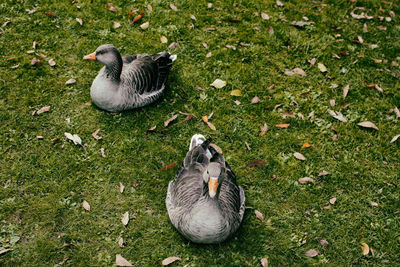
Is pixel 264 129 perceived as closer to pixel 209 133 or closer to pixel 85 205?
pixel 209 133

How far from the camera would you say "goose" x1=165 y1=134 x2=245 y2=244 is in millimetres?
3512

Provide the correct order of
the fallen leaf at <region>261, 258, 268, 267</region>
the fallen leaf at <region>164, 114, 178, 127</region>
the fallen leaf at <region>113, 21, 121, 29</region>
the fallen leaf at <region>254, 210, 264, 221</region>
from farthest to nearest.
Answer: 1. the fallen leaf at <region>113, 21, 121, 29</region>
2. the fallen leaf at <region>164, 114, 178, 127</region>
3. the fallen leaf at <region>254, 210, 264, 221</region>
4. the fallen leaf at <region>261, 258, 268, 267</region>

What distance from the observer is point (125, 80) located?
4895 millimetres

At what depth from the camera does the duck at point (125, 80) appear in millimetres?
4758

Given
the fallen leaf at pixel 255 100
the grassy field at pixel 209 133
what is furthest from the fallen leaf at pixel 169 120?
the fallen leaf at pixel 255 100

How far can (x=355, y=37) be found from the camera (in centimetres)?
696

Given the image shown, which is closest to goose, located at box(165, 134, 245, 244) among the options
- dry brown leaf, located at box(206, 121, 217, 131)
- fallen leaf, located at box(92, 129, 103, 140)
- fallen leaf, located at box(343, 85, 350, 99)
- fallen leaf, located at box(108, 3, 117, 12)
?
dry brown leaf, located at box(206, 121, 217, 131)

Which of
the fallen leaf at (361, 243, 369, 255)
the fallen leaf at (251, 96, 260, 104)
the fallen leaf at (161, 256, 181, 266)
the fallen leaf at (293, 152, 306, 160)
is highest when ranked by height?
the fallen leaf at (251, 96, 260, 104)

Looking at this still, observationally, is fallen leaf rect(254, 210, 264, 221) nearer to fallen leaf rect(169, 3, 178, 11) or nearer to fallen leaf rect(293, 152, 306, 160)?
fallen leaf rect(293, 152, 306, 160)

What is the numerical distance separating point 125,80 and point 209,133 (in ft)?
4.94

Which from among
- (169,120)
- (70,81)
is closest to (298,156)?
(169,120)

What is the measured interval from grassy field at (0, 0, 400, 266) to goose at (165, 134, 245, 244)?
1.16ft

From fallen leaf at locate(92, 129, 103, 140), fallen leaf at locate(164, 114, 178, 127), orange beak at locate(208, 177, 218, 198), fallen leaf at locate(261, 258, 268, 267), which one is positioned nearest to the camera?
orange beak at locate(208, 177, 218, 198)

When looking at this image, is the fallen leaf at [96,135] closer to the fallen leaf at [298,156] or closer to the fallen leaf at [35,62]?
the fallen leaf at [35,62]
